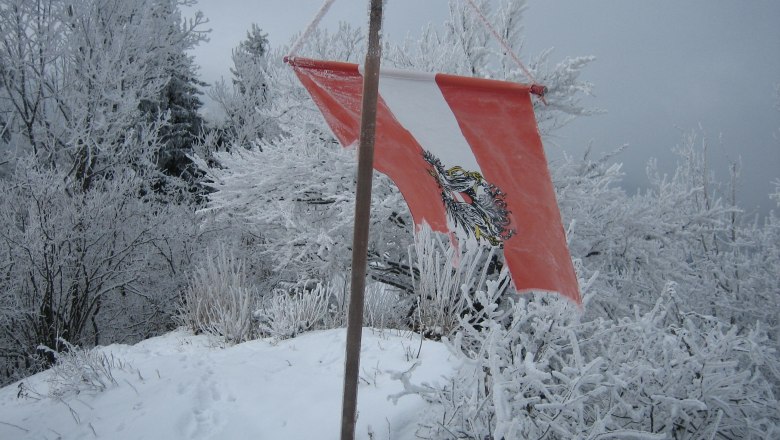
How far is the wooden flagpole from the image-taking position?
6.50 ft

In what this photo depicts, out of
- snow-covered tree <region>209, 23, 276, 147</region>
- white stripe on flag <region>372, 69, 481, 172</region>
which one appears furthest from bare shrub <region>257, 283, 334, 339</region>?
snow-covered tree <region>209, 23, 276, 147</region>

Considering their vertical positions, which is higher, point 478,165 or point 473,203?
point 478,165

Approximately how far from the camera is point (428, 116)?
241cm

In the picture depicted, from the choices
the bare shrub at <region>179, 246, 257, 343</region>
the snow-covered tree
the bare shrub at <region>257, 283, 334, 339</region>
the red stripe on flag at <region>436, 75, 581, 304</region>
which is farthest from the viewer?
the snow-covered tree

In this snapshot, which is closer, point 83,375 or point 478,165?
point 478,165

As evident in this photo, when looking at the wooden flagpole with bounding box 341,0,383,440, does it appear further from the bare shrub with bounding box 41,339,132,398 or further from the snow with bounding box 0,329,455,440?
the bare shrub with bounding box 41,339,132,398

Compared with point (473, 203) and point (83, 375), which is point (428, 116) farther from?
point (83, 375)

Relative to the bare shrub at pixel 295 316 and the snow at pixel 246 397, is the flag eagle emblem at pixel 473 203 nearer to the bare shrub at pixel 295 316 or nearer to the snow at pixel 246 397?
the snow at pixel 246 397

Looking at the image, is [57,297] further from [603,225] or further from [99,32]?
[603,225]

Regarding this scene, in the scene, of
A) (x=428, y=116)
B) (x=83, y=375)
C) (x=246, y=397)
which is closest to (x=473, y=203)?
(x=428, y=116)

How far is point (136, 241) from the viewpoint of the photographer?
9297 millimetres

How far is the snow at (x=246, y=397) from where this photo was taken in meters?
2.78

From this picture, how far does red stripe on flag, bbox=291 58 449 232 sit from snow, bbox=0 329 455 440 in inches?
36.6

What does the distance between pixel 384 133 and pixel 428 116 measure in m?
0.29
